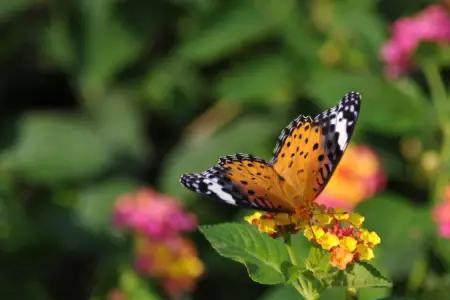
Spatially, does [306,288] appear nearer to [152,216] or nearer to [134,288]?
[134,288]

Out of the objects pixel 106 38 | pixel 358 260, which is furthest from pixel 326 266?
pixel 106 38

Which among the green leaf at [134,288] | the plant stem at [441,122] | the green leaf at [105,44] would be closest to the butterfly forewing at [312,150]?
the green leaf at [134,288]

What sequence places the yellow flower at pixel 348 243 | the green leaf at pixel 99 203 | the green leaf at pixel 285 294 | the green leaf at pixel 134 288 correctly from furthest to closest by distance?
the green leaf at pixel 99 203 < the green leaf at pixel 134 288 < the green leaf at pixel 285 294 < the yellow flower at pixel 348 243

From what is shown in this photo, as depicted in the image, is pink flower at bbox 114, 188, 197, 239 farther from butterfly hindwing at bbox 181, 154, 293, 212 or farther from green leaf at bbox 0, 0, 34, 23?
butterfly hindwing at bbox 181, 154, 293, 212

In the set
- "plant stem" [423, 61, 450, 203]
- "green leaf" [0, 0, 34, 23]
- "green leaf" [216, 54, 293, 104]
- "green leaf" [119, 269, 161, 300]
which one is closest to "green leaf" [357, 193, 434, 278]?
"plant stem" [423, 61, 450, 203]

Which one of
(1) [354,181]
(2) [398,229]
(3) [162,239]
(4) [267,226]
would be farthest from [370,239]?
(1) [354,181]

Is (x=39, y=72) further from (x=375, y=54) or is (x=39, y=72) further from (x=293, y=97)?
(x=375, y=54)

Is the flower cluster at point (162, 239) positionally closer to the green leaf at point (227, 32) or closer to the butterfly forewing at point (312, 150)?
the green leaf at point (227, 32)
